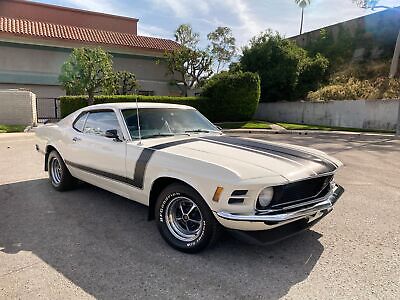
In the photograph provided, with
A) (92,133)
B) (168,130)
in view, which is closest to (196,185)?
(168,130)

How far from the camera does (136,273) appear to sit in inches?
115

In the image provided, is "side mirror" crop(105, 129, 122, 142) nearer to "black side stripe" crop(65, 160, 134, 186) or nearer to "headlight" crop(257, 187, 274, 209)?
"black side stripe" crop(65, 160, 134, 186)

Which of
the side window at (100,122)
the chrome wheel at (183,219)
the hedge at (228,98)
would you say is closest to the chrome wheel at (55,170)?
the side window at (100,122)

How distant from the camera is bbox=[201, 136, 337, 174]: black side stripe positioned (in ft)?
11.0

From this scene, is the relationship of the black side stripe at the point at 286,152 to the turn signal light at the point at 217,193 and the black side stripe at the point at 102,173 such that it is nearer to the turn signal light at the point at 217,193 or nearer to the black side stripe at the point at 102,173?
the turn signal light at the point at 217,193

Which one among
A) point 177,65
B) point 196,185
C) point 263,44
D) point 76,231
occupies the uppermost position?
point 263,44

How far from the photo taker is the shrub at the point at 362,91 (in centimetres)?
1970

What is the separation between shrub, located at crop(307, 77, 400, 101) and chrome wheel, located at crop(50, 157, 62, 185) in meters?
19.5

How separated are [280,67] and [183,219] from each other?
2245 centimetres

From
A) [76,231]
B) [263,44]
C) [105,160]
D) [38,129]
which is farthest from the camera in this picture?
[263,44]

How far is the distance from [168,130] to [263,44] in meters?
22.6

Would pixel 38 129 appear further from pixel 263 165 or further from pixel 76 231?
pixel 263 165

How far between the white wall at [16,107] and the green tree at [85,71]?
8.16 ft

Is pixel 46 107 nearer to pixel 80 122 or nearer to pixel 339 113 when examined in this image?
pixel 339 113
